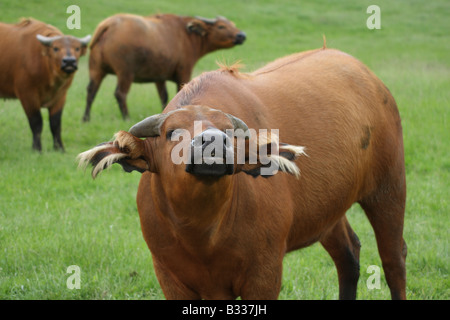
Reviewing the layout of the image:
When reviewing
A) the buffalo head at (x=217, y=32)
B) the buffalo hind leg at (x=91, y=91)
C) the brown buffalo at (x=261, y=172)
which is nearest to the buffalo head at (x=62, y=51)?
the buffalo hind leg at (x=91, y=91)

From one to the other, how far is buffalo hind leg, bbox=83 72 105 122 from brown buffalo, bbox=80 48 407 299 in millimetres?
8120

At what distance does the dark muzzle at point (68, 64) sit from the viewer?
1005cm

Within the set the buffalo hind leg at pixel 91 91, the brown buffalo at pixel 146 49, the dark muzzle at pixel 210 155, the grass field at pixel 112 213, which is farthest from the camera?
the brown buffalo at pixel 146 49

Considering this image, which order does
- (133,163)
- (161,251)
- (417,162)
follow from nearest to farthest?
(133,163) → (161,251) → (417,162)

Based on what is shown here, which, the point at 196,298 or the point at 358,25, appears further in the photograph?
the point at 358,25

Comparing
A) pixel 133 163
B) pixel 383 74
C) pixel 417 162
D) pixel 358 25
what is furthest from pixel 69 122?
pixel 358 25

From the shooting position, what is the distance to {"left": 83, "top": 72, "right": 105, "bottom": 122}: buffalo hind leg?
12.1 meters

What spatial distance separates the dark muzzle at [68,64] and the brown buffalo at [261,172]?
248 inches

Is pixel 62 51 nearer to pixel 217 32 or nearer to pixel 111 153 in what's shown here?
pixel 217 32

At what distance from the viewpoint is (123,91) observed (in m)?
12.4

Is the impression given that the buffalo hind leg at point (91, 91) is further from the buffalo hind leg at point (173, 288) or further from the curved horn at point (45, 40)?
the buffalo hind leg at point (173, 288)

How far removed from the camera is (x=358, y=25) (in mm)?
25938
